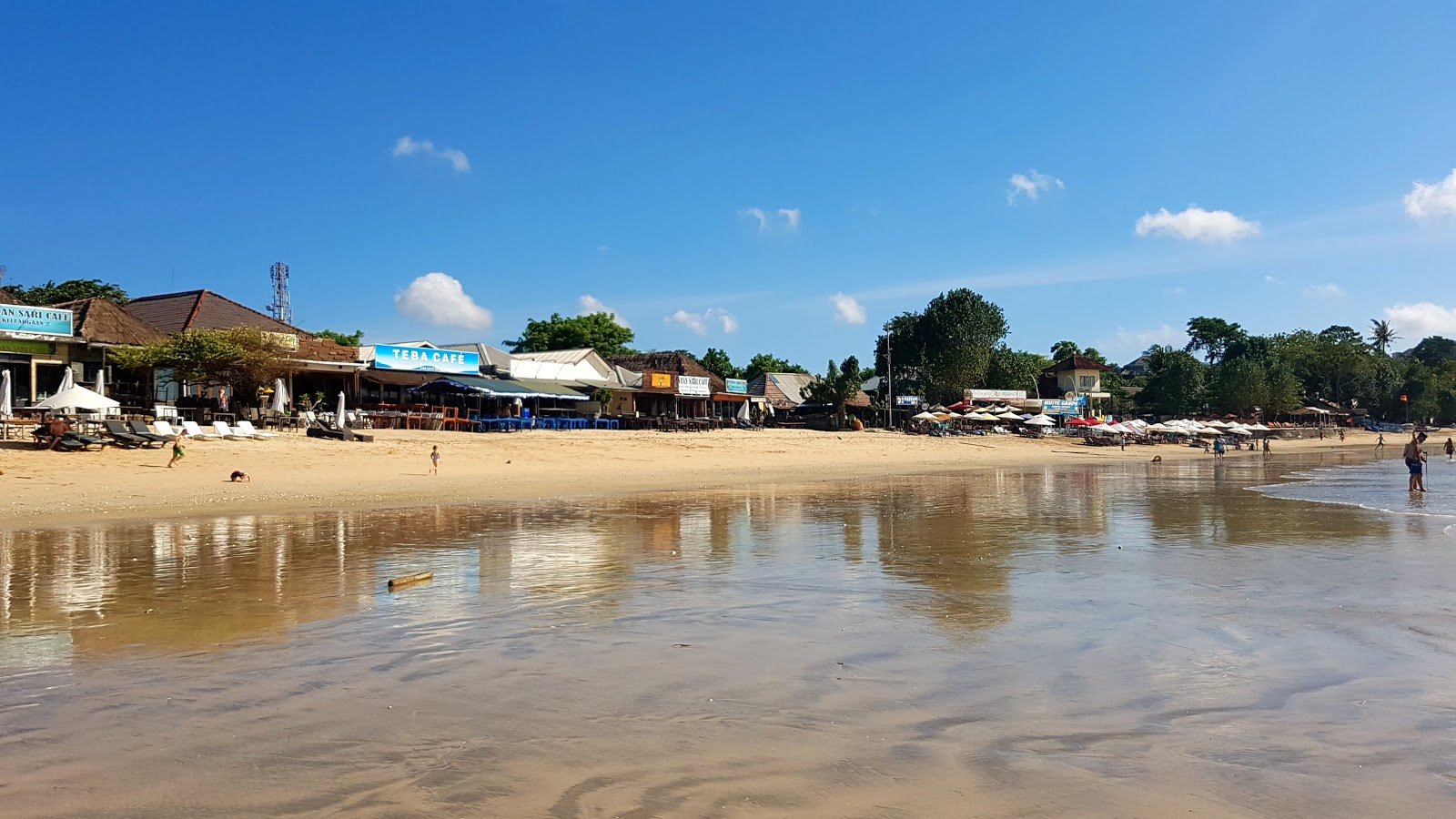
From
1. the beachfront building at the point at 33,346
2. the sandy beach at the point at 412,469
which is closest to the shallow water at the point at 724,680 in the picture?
the sandy beach at the point at 412,469

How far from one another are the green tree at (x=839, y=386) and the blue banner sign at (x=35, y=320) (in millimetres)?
39078

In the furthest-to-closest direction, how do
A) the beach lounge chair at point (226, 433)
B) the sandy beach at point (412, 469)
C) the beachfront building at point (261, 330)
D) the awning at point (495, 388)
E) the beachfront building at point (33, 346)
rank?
the awning at point (495, 388)
the beachfront building at point (261, 330)
the beachfront building at point (33, 346)
the beach lounge chair at point (226, 433)
the sandy beach at point (412, 469)

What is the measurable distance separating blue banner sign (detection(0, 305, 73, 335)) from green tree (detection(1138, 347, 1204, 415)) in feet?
248

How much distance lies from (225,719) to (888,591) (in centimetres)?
617

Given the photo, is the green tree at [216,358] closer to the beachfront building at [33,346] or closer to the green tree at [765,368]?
the beachfront building at [33,346]

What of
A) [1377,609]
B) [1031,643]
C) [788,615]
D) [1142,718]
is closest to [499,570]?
[788,615]

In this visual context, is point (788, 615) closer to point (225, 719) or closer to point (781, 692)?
point (781, 692)

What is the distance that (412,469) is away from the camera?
24.7 metres

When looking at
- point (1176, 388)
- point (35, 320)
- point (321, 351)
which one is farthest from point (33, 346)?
point (1176, 388)

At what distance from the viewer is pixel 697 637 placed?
289 inches

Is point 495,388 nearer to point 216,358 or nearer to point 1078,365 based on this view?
point 216,358

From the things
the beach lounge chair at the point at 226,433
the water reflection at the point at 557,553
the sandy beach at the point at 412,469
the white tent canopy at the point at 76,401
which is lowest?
the water reflection at the point at 557,553

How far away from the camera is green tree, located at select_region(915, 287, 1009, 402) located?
69500mm

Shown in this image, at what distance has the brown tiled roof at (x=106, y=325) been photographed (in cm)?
3089
